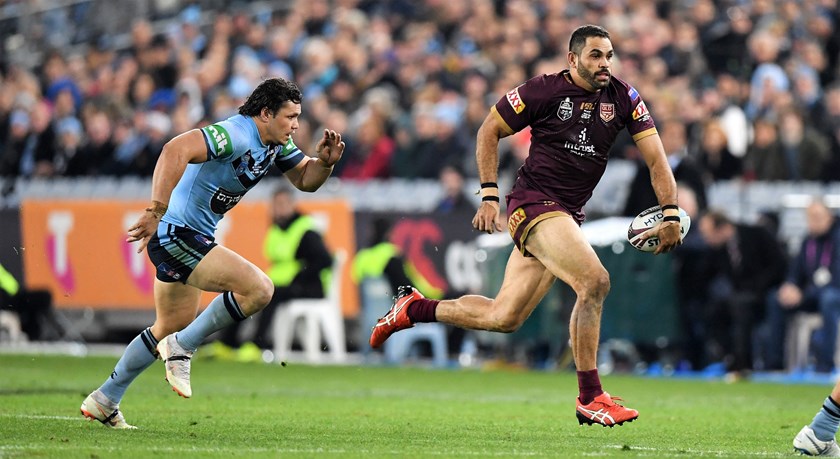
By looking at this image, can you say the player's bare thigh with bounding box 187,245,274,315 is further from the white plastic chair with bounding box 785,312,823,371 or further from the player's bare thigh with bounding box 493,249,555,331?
the white plastic chair with bounding box 785,312,823,371

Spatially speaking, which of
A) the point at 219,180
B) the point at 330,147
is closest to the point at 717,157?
the point at 330,147

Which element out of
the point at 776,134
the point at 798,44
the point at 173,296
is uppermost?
the point at 798,44

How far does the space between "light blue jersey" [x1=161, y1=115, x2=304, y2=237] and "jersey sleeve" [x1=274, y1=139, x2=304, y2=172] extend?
0.30m

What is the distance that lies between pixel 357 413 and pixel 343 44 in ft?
43.3

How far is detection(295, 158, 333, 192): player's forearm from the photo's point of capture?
1133 cm

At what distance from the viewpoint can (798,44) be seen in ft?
70.4

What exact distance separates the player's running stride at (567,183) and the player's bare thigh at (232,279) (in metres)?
1.44

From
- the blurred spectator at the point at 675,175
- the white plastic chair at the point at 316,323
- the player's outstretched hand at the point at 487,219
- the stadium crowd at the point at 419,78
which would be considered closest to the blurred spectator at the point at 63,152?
the stadium crowd at the point at 419,78

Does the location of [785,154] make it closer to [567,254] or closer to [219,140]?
[567,254]

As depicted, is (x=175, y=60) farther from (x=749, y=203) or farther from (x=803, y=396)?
(x=803, y=396)

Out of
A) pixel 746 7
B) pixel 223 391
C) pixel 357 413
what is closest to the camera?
pixel 357 413

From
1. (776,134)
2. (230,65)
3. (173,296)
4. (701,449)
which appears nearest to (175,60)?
(230,65)

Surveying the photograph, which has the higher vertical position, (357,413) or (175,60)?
(175,60)

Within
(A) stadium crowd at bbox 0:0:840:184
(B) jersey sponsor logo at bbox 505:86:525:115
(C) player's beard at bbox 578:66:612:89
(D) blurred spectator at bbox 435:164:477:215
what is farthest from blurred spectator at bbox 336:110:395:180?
(C) player's beard at bbox 578:66:612:89
